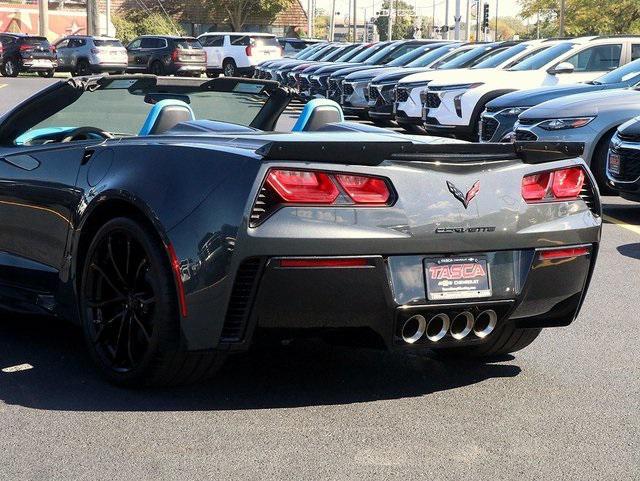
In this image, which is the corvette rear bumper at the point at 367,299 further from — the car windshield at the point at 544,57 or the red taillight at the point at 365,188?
the car windshield at the point at 544,57

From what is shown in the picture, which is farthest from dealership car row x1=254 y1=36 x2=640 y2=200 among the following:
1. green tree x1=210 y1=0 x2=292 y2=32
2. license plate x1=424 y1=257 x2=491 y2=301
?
green tree x1=210 y1=0 x2=292 y2=32

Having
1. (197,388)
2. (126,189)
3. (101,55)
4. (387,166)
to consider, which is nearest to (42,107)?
(126,189)

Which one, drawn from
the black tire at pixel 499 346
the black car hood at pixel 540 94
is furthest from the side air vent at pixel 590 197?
the black car hood at pixel 540 94

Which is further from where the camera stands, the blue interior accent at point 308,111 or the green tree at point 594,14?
the green tree at point 594,14

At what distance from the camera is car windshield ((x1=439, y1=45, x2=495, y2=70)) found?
76.3ft

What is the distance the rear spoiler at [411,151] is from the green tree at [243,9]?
8036cm

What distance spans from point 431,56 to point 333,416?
22.5 meters

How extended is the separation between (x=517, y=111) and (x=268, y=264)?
11831 mm

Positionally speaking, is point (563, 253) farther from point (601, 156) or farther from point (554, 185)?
point (601, 156)

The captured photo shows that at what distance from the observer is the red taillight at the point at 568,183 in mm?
5172

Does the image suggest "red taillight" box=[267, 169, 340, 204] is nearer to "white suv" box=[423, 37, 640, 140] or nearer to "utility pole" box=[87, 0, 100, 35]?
"white suv" box=[423, 37, 640, 140]

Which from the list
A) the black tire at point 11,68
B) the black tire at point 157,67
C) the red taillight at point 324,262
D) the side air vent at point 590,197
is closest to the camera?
the red taillight at point 324,262

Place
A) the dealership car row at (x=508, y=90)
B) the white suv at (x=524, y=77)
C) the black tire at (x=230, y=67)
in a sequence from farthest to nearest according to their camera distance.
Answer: the black tire at (x=230, y=67) → the white suv at (x=524, y=77) → the dealership car row at (x=508, y=90)

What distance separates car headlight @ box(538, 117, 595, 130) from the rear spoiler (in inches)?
315
